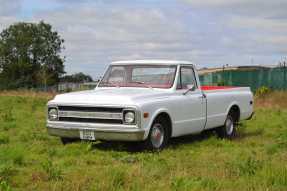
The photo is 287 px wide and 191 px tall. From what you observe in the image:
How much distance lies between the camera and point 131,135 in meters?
9.40

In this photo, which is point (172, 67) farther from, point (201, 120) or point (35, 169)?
point (35, 169)

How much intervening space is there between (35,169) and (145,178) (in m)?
1.48

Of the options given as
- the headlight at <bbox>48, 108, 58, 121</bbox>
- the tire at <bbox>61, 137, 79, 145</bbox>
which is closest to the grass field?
the tire at <bbox>61, 137, 79, 145</bbox>

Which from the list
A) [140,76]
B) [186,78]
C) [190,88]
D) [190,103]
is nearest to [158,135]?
[190,103]

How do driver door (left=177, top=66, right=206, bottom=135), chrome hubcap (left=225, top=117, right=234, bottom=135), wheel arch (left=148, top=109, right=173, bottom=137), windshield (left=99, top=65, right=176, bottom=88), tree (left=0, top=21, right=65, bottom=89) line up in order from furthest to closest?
tree (left=0, top=21, right=65, bottom=89), chrome hubcap (left=225, top=117, right=234, bottom=135), windshield (left=99, top=65, right=176, bottom=88), driver door (left=177, top=66, right=206, bottom=135), wheel arch (left=148, top=109, right=173, bottom=137)

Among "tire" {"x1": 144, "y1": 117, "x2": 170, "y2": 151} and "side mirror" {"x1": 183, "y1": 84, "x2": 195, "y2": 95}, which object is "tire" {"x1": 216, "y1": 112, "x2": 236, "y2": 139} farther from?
"tire" {"x1": 144, "y1": 117, "x2": 170, "y2": 151}

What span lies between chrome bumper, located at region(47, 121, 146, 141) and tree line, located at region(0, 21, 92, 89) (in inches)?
3068

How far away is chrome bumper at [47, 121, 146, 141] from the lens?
9398mm

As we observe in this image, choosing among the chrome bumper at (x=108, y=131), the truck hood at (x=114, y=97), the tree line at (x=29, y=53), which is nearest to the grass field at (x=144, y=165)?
the chrome bumper at (x=108, y=131)

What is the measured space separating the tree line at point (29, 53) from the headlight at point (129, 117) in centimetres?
7840

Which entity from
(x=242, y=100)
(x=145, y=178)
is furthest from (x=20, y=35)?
(x=145, y=178)

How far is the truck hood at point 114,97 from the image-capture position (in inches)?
374

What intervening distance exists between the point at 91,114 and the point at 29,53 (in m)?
83.7

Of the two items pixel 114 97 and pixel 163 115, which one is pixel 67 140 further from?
pixel 163 115
